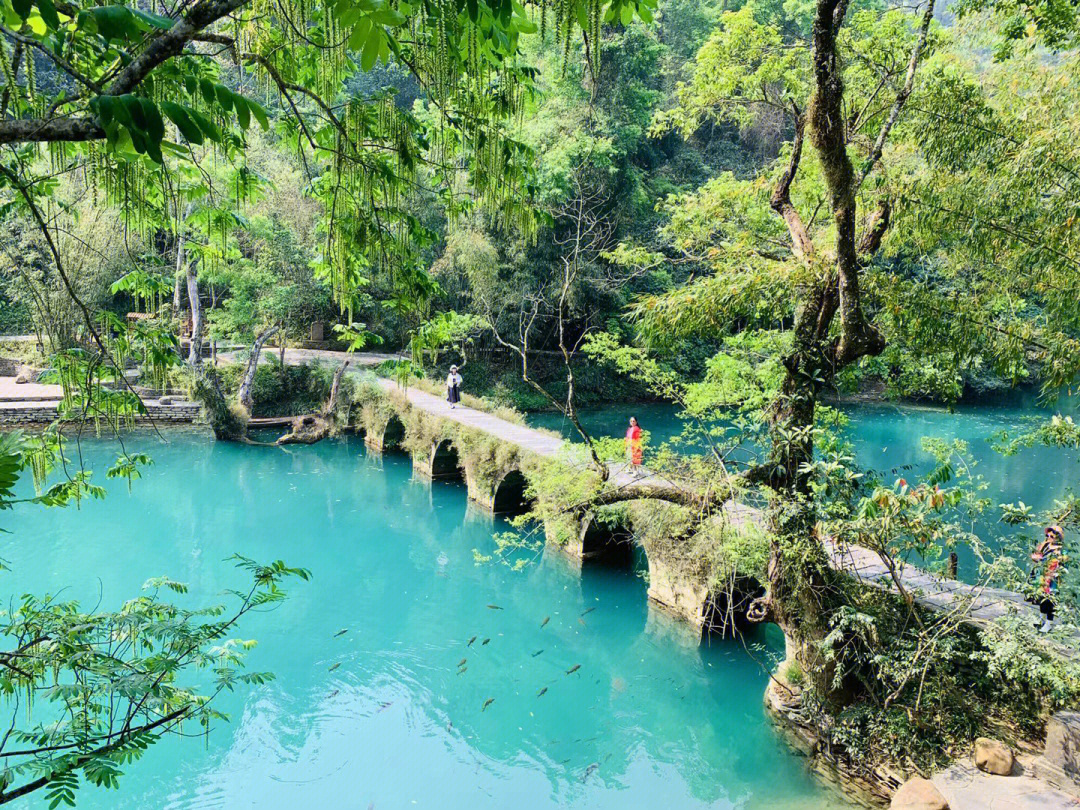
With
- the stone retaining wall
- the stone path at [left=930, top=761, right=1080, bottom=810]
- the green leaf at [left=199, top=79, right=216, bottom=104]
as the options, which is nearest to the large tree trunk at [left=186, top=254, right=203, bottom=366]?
the stone retaining wall

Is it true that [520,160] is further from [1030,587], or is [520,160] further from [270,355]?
[270,355]

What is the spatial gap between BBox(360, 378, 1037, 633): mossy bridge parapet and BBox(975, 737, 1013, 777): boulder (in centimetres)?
76

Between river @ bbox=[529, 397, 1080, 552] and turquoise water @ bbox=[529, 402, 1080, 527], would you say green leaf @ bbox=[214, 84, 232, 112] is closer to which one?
river @ bbox=[529, 397, 1080, 552]

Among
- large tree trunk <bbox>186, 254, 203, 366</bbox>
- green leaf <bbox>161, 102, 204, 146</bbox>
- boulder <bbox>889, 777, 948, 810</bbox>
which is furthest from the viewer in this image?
large tree trunk <bbox>186, 254, 203, 366</bbox>

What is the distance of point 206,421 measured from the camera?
16.5 m

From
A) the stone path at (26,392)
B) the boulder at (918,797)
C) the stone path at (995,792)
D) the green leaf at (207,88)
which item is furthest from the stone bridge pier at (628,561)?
the stone path at (26,392)

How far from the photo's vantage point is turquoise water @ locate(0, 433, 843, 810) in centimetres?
543

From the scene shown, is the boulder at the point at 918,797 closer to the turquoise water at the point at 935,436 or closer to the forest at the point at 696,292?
the forest at the point at 696,292

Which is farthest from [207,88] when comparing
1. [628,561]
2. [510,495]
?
[510,495]

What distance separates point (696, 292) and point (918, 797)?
3477 mm

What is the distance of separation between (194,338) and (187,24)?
15.2 meters

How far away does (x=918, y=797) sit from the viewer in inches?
172

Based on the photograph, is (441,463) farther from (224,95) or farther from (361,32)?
(361,32)

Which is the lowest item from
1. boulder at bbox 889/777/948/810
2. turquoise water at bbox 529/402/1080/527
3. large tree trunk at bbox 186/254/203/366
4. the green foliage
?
turquoise water at bbox 529/402/1080/527
